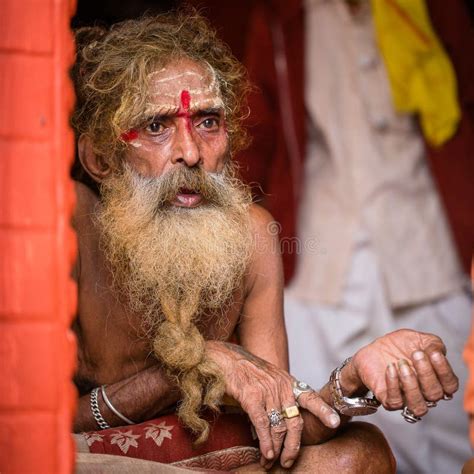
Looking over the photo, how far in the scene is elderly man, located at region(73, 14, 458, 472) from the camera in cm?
312

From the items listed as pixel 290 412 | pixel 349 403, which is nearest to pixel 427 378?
pixel 349 403

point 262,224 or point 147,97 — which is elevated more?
point 147,97

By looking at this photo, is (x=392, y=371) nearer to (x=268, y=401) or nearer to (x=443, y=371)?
(x=443, y=371)

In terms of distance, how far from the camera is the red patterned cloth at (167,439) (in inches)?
122

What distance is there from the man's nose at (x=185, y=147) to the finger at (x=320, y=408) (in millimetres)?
812

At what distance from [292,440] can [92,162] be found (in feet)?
3.86

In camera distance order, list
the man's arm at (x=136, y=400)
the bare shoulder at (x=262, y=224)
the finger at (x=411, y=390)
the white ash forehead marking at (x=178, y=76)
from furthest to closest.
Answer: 1. the bare shoulder at (x=262, y=224)
2. the white ash forehead marking at (x=178, y=76)
3. the man's arm at (x=136, y=400)
4. the finger at (x=411, y=390)

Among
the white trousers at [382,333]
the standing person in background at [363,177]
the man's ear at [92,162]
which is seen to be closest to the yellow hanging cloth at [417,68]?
the standing person in background at [363,177]

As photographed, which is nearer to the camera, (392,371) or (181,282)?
(392,371)

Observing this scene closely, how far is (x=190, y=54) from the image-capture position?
352 cm

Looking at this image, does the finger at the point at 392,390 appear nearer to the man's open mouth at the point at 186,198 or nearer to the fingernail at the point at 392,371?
the fingernail at the point at 392,371

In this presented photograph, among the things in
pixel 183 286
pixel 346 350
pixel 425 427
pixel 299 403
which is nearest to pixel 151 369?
pixel 183 286

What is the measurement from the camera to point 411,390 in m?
2.92

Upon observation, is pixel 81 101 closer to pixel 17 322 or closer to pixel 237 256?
pixel 237 256
